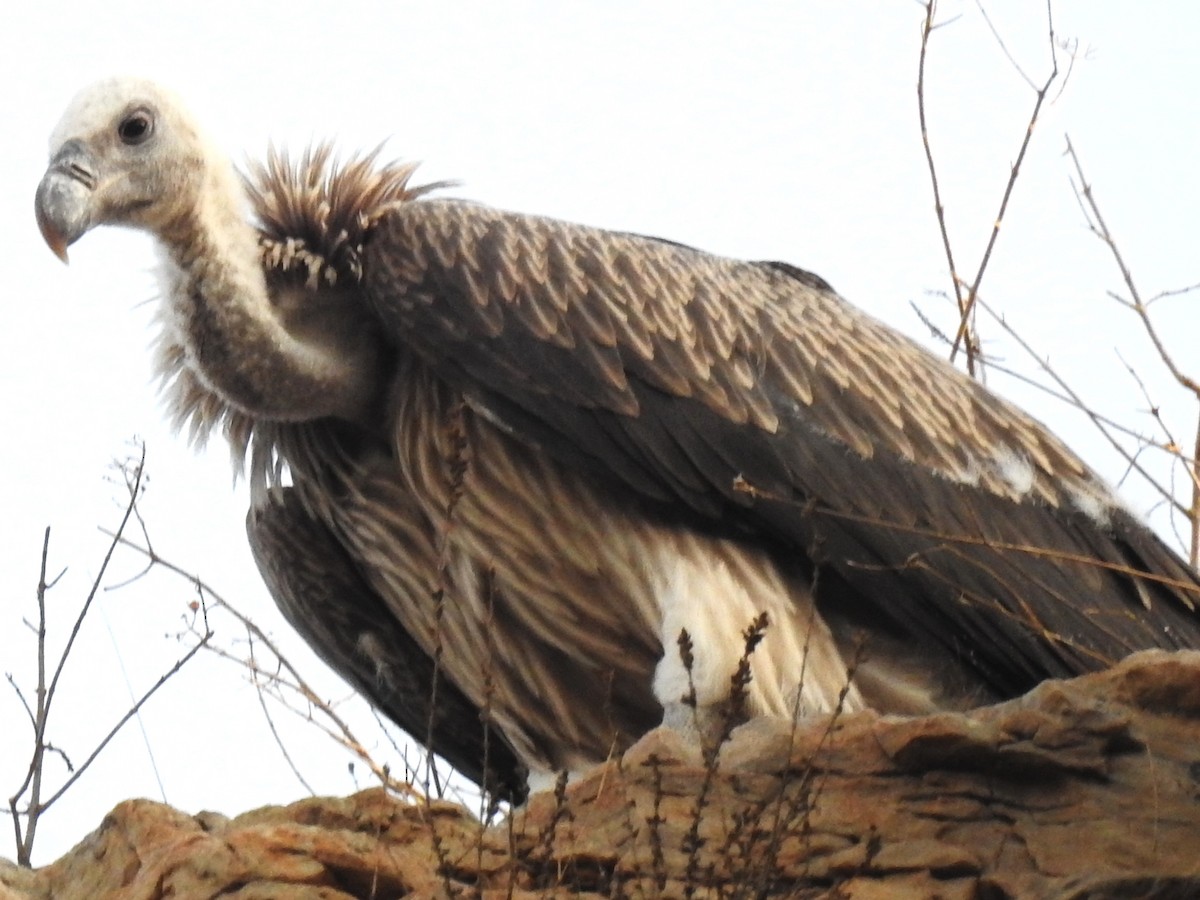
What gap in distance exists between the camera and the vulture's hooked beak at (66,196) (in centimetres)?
578

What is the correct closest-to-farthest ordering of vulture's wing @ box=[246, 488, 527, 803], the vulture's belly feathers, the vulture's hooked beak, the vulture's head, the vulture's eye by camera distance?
the vulture's belly feathers, the vulture's hooked beak, the vulture's head, the vulture's eye, vulture's wing @ box=[246, 488, 527, 803]

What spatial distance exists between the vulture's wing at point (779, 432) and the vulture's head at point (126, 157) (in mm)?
585

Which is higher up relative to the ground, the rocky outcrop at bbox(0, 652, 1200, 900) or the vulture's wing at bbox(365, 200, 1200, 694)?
the vulture's wing at bbox(365, 200, 1200, 694)

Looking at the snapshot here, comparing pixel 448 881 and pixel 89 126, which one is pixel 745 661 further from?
pixel 89 126

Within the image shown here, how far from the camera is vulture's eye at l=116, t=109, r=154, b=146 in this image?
626cm

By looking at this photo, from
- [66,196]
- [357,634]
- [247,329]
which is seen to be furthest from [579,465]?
[66,196]

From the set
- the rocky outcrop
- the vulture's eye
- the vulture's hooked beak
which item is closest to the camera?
the rocky outcrop

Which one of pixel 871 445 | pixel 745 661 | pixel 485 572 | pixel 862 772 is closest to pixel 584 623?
pixel 485 572

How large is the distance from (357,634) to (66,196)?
1631 millimetres

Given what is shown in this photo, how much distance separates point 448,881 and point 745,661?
652mm

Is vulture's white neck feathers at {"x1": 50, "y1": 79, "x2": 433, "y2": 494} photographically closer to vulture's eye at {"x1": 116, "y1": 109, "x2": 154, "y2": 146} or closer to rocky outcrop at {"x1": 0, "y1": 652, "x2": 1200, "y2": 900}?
vulture's eye at {"x1": 116, "y1": 109, "x2": 154, "y2": 146}

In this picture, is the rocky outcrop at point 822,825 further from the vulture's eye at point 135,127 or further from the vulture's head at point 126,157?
the vulture's eye at point 135,127

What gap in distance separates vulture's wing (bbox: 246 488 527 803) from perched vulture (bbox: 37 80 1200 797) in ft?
0.04

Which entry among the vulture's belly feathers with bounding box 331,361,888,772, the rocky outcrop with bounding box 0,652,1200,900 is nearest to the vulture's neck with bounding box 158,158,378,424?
the vulture's belly feathers with bounding box 331,361,888,772
